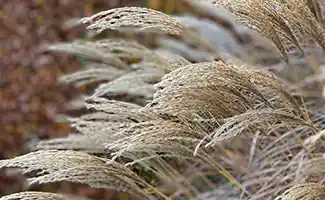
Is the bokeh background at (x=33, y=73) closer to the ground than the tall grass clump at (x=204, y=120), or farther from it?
closer to the ground

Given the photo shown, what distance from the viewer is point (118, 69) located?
2518 millimetres

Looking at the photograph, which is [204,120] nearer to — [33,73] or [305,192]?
[305,192]

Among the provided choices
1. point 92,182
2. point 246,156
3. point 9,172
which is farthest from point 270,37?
point 9,172

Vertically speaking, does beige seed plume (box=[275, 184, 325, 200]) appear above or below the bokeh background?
above

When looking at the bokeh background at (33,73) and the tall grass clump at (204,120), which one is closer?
the tall grass clump at (204,120)

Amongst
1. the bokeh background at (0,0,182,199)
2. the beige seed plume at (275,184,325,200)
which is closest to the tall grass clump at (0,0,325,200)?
the beige seed plume at (275,184,325,200)

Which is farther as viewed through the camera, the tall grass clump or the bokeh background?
the bokeh background

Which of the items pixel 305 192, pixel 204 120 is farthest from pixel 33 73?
pixel 305 192

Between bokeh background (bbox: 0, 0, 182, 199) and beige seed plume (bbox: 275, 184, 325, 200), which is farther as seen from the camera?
Answer: bokeh background (bbox: 0, 0, 182, 199)

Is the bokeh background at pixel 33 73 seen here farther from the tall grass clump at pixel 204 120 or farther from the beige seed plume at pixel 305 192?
the beige seed plume at pixel 305 192

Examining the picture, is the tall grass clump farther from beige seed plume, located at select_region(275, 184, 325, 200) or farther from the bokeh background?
the bokeh background

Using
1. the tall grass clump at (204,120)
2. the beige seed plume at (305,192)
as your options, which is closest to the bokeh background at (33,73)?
the tall grass clump at (204,120)

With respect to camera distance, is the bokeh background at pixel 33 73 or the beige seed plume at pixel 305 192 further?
the bokeh background at pixel 33 73

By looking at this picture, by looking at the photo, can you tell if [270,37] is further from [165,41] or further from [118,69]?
[165,41]
